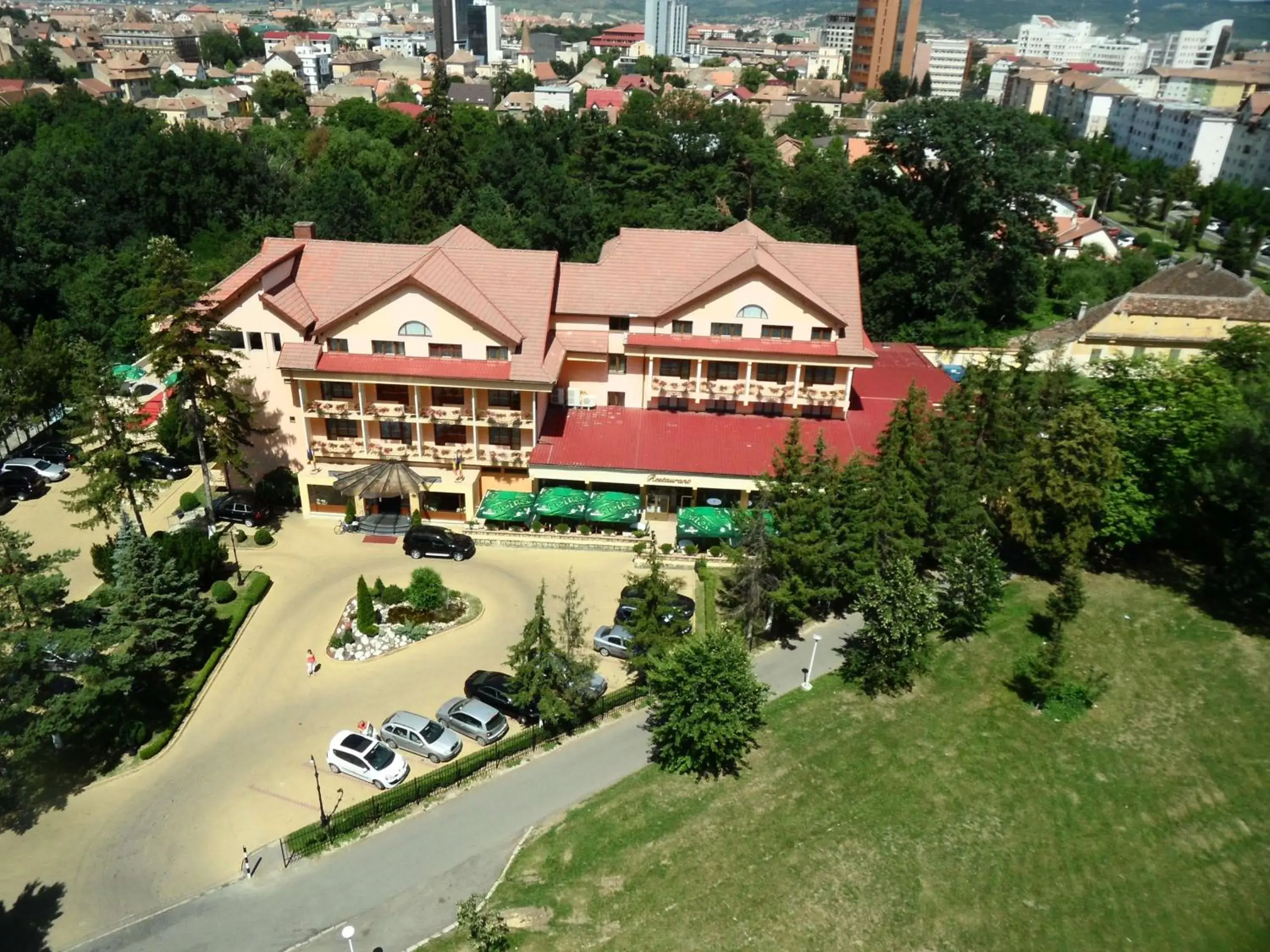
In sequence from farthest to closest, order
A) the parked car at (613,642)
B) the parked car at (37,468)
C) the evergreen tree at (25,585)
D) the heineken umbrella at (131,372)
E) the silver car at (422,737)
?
1. the heineken umbrella at (131,372)
2. the parked car at (37,468)
3. the parked car at (613,642)
4. the silver car at (422,737)
5. the evergreen tree at (25,585)

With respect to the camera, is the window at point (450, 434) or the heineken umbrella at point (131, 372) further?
the heineken umbrella at point (131, 372)

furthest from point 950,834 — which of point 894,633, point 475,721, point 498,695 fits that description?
point 475,721

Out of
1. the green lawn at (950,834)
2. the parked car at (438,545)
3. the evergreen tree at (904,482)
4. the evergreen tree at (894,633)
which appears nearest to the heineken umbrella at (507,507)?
the parked car at (438,545)

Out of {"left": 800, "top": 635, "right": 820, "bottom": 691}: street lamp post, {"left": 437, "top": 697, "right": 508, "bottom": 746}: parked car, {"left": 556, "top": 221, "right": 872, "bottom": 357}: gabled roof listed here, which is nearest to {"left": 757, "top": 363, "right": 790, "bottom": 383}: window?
{"left": 556, "top": 221, "right": 872, "bottom": 357}: gabled roof

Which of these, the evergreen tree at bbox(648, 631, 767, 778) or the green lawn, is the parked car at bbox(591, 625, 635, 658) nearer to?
the evergreen tree at bbox(648, 631, 767, 778)

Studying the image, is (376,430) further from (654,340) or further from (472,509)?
(654,340)

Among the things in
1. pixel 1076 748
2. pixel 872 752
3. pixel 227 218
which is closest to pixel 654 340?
pixel 872 752

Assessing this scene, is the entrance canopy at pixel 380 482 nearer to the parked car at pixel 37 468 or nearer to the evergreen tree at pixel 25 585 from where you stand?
the evergreen tree at pixel 25 585
